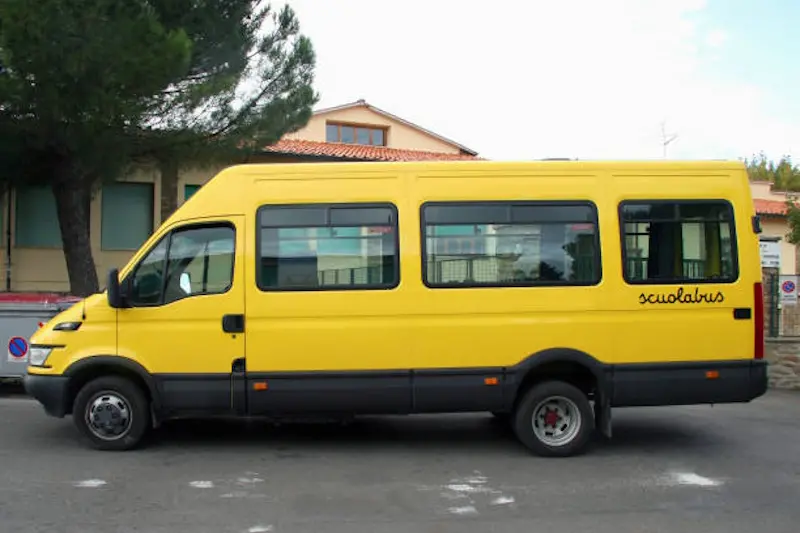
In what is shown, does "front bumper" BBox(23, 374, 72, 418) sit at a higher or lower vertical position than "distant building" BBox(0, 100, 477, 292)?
lower

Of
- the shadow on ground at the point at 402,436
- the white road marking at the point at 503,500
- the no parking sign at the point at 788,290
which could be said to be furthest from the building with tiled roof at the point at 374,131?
the white road marking at the point at 503,500

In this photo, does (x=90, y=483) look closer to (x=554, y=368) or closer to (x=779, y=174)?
(x=554, y=368)

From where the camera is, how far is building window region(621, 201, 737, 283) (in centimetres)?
695

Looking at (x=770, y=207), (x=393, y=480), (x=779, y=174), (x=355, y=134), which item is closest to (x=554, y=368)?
(x=393, y=480)

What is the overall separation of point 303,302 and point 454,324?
140 cm

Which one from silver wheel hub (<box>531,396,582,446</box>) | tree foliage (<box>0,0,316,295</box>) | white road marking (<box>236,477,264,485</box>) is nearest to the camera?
white road marking (<box>236,477,264,485</box>)

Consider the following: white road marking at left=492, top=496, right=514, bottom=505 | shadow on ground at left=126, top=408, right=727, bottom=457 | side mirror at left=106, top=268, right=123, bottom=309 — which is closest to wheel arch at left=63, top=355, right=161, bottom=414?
side mirror at left=106, top=268, right=123, bottom=309

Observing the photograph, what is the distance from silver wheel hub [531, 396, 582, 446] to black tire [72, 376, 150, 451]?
3.67m

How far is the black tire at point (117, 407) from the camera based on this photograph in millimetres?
6855

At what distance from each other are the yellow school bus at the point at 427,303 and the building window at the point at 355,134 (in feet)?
84.0

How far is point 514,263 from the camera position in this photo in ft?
22.7

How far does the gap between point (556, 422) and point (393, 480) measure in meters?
1.75

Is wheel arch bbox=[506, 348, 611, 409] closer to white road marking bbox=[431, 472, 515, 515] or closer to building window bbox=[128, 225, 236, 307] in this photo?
white road marking bbox=[431, 472, 515, 515]

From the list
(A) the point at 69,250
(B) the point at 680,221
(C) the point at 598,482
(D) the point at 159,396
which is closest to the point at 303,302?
(D) the point at 159,396
